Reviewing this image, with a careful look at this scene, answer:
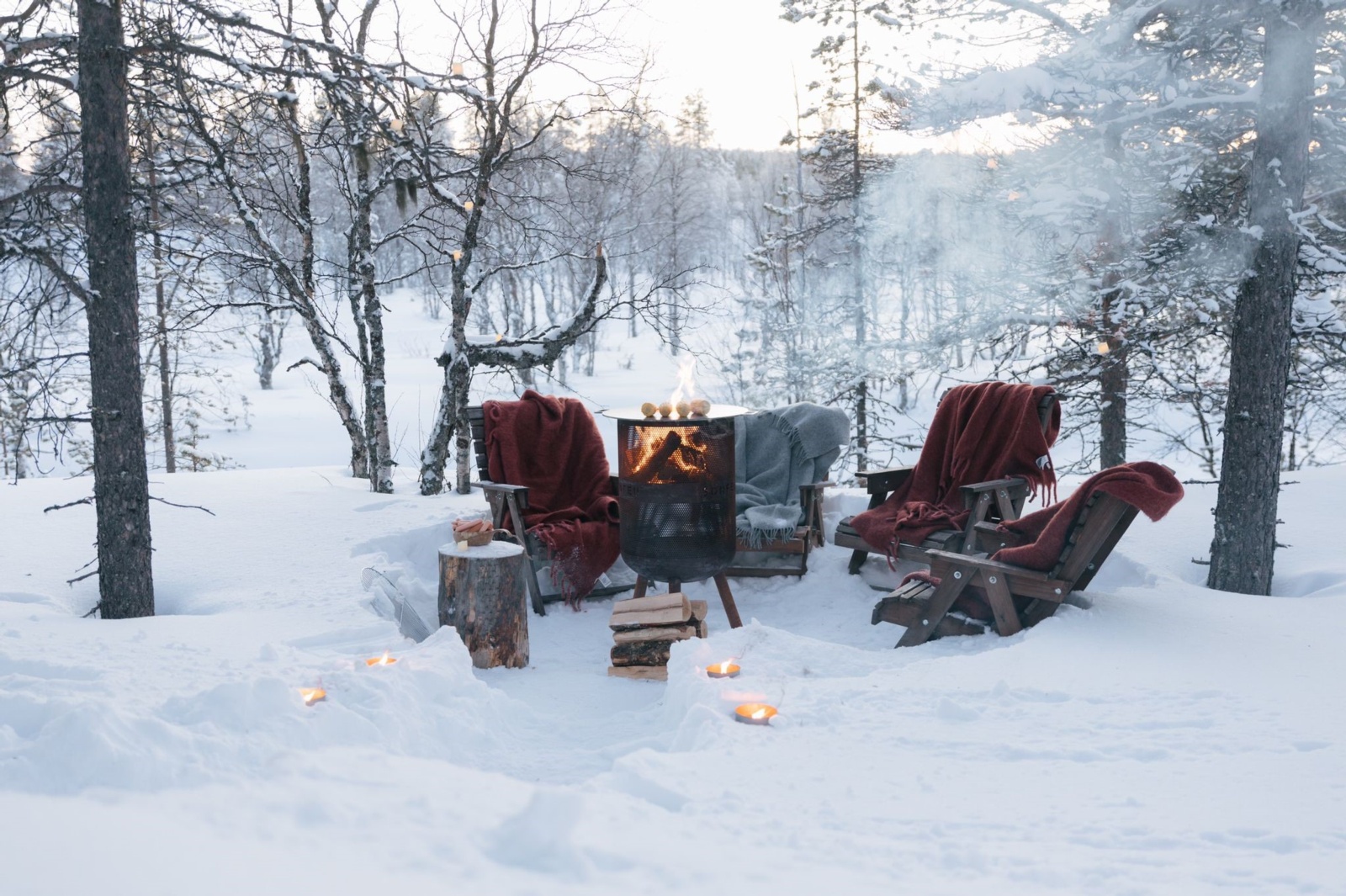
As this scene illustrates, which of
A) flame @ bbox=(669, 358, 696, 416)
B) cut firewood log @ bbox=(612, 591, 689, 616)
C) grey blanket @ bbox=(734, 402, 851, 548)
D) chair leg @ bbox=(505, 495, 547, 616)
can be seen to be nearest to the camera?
cut firewood log @ bbox=(612, 591, 689, 616)

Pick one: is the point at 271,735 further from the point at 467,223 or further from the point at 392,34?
the point at 392,34

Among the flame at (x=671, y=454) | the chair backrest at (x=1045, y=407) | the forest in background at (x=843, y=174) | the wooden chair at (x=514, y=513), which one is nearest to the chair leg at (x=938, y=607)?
the flame at (x=671, y=454)

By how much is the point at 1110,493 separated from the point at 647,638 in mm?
2028

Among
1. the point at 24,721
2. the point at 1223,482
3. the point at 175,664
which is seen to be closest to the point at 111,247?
the point at 175,664

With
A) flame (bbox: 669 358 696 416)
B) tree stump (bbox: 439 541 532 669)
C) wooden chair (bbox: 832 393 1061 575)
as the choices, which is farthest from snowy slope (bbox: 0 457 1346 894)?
flame (bbox: 669 358 696 416)

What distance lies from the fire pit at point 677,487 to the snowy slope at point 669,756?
2.04 ft

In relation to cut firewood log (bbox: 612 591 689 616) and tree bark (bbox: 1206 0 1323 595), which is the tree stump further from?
tree bark (bbox: 1206 0 1323 595)

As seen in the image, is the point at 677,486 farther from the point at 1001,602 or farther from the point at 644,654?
the point at 1001,602

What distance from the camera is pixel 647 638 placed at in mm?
4160

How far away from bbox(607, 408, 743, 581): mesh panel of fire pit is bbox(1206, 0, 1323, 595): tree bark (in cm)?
271

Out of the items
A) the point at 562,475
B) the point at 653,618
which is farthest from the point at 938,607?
the point at 562,475

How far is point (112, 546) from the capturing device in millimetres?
4109

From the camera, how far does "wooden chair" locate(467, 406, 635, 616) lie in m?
5.05

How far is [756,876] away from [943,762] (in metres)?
0.91
